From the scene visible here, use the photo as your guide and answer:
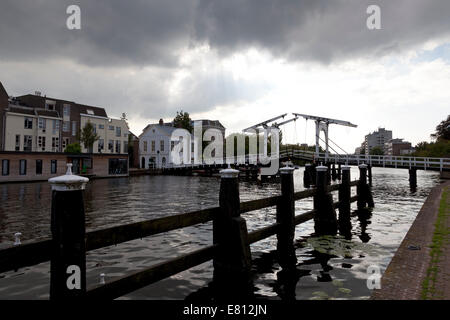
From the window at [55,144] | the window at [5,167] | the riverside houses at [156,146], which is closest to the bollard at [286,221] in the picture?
the window at [5,167]

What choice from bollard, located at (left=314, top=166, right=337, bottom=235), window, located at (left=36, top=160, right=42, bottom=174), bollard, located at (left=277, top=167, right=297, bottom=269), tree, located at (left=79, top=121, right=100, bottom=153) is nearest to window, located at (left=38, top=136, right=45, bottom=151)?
tree, located at (left=79, top=121, right=100, bottom=153)

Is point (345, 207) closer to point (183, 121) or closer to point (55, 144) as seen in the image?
point (55, 144)

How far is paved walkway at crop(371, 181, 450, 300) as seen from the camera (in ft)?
15.5

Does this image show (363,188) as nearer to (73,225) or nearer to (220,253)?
(220,253)

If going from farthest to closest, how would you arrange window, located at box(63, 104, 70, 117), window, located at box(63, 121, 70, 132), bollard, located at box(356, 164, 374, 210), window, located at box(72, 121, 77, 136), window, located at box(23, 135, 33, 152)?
1. window, located at box(72, 121, 77, 136)
2. window, located at box(63, 121, 70, 132)
3. window, located at box(63, 104, 70, 117)
4. window, located at box(23, 135, 33, 152)
5. bollard, located at box(356, 164, 374, 210)

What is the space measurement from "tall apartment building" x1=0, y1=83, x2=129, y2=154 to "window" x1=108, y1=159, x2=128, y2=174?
27.5ft

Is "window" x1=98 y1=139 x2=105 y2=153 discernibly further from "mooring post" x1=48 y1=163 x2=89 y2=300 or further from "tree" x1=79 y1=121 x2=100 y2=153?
"mooring post" x1=48 y1=163 x2=89 y2=300

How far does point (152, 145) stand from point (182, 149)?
6461 mm

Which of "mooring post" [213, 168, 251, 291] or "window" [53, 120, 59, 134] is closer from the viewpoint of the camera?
"mooring post" [213, 168, 251, 291]

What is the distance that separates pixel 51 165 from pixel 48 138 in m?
14.4

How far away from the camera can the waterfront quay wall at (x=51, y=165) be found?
3388cm

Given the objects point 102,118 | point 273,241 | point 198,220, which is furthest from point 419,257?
point 102,118

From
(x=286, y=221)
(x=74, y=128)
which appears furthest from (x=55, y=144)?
(x=286, y=221)
